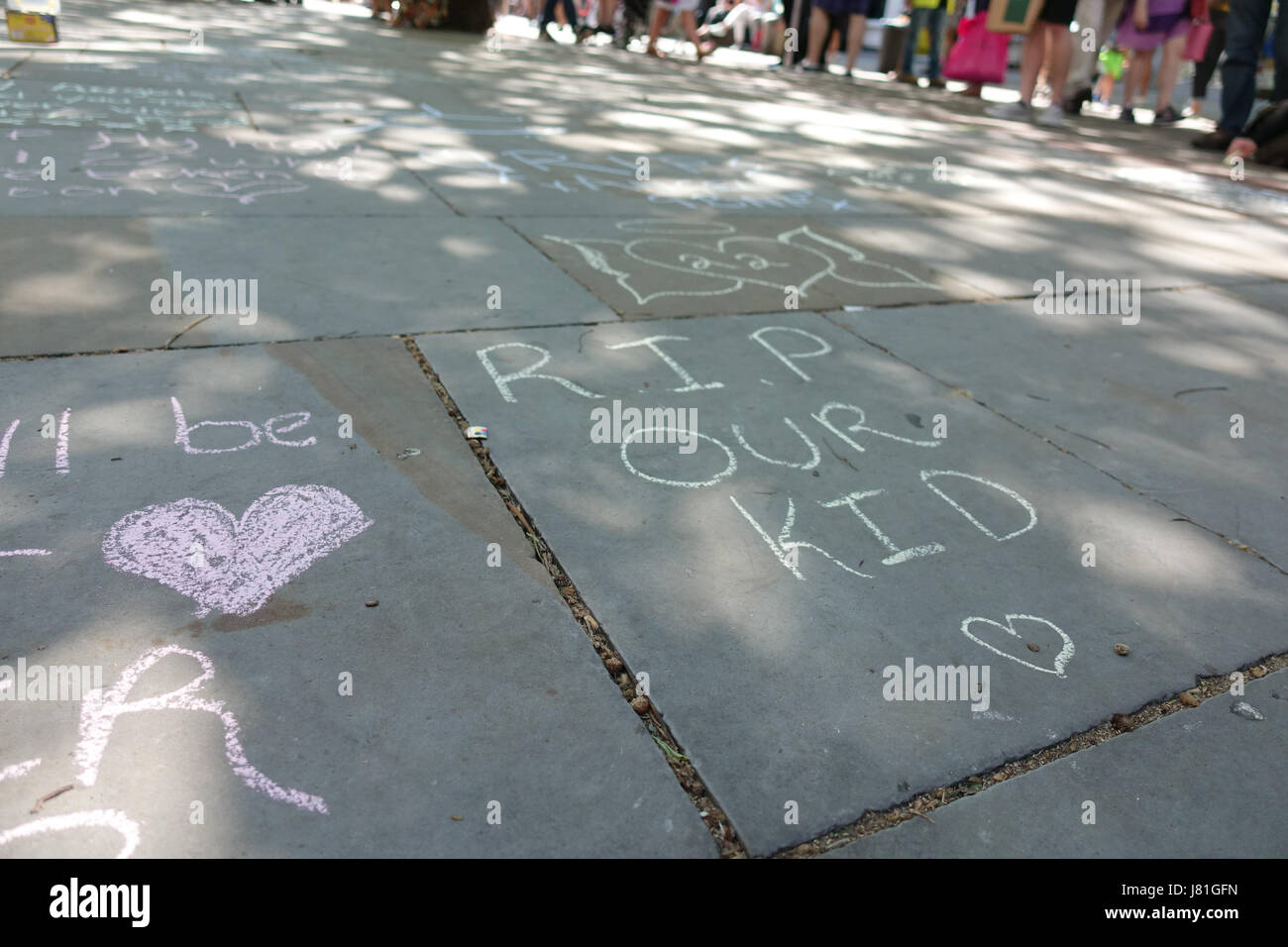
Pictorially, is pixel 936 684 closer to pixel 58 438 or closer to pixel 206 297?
pixel 58 438

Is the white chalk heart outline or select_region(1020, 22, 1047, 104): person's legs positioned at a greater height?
select_region(1020, 22, 1047, 104): person's legs

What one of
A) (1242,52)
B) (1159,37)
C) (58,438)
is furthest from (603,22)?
(58,438)

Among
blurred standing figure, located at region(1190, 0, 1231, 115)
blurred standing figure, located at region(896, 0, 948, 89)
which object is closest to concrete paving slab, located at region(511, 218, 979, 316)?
blurred standing figure, located at region(896, 0, 948, 89)

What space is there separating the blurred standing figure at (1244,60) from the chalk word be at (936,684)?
338 inches

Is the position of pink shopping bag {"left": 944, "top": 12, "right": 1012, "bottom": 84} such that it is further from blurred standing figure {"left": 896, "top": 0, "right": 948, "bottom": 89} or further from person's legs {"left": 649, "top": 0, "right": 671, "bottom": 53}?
person's legs {"left": 649, "top": 0, "right": 671, "bottom": 53}

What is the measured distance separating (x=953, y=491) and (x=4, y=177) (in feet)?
15.2

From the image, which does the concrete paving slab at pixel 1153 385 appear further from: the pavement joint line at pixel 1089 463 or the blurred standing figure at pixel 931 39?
the blurred standing figure at pixel 931 39

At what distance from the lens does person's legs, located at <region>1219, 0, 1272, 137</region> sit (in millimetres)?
8109

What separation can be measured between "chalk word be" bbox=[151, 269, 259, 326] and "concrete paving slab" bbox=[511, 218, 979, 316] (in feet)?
4.49

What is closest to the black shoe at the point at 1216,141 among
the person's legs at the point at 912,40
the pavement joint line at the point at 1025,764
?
the person's legs at the point at 912,40

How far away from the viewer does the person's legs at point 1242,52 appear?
26.6 feet
